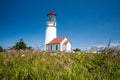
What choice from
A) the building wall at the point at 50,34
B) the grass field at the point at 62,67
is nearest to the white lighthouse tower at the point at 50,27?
the building wall at the point at 50,34

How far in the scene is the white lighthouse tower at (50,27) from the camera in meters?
71.5

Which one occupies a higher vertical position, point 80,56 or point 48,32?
point 48,32

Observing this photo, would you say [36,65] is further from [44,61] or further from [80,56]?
[80,56]

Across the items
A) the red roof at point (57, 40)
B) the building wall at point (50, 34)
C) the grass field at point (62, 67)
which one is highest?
the building wall at point (50, 34)

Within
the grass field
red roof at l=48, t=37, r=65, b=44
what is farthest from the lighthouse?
the grass field

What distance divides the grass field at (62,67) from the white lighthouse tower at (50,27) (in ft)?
213

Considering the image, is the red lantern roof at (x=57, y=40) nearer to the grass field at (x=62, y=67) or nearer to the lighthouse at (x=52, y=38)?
the lighthouse at (x=52, y=38)

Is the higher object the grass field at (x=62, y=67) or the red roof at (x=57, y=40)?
the red roof at (x=57, y=40)

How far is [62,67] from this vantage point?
5426mm

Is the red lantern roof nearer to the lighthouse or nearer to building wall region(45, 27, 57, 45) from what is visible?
the lighthouse

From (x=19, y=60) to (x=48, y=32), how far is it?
6641 cm

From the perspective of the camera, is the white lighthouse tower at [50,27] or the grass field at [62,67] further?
the white lighthouse tower at [50,27]

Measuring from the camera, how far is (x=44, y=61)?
564 centimetres

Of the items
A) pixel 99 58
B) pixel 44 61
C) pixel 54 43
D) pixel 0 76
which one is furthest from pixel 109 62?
pixel 54 43
